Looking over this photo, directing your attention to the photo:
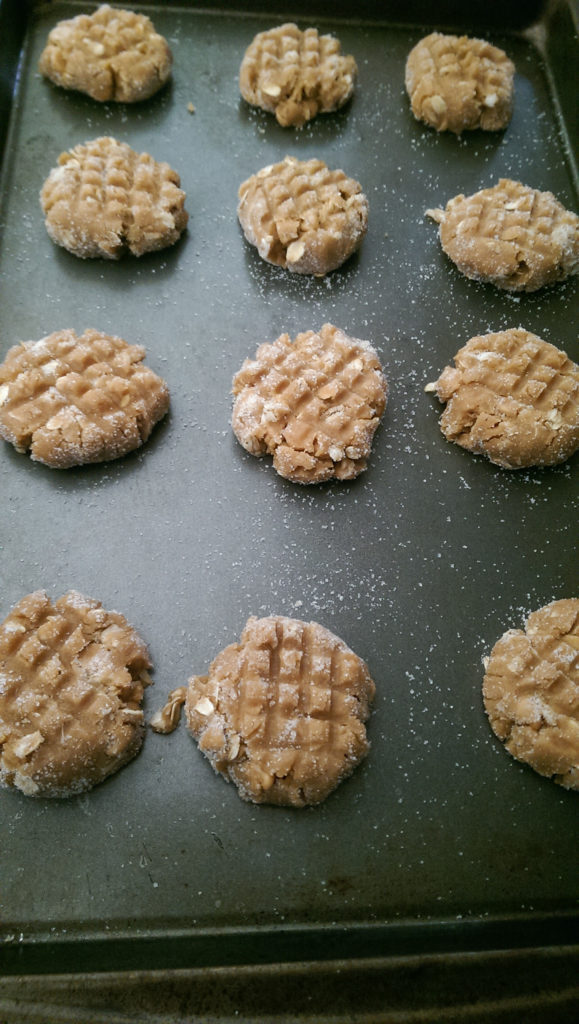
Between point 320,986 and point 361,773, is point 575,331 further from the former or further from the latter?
point 320,986

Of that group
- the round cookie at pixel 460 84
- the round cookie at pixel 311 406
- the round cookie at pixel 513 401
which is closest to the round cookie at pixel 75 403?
the round cookie at pixel 311 406

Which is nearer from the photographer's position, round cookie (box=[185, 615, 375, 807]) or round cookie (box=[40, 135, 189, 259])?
round cookie (box=[185, 615, 375, 807])

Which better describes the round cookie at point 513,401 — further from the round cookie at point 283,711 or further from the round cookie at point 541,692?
the round cookie at point 283,711

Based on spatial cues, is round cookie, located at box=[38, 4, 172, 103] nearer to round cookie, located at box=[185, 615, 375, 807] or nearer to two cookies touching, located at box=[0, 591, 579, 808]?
Result: two cookies touching, located at box=[0, 591, 579, 808]

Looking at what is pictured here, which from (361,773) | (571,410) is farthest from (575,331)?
(361,773)

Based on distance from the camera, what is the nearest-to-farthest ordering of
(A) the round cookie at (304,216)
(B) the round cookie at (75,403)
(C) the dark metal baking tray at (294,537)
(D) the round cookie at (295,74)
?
(C) the dark metal baking tray at (294,537)
(B) the round cookie at (75,403)
(A) the round cookie at (304,216)
(D) the round cookie at (295,74)

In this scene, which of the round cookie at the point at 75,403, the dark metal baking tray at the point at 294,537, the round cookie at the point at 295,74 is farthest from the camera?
the round cookie at the point at 295,74

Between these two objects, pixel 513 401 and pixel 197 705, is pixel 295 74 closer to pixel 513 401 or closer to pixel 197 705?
pixel 513 401

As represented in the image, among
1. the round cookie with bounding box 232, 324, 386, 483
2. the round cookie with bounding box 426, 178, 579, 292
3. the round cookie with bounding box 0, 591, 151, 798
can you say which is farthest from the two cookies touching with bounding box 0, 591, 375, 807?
the round cookie with bounding box 426, 178, 579, 292
